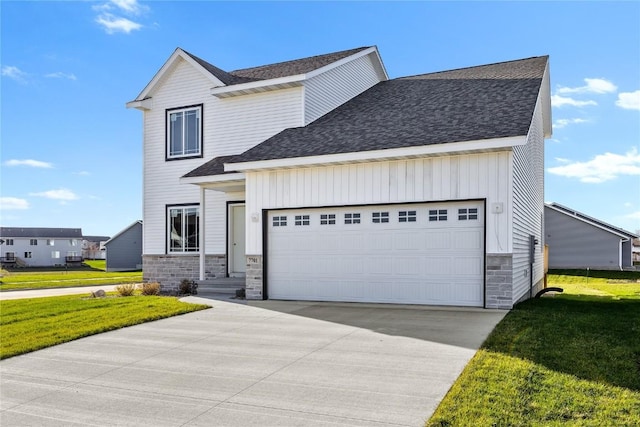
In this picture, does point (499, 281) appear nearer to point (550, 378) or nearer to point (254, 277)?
point (550, 378)

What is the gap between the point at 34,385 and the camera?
6.36 meters

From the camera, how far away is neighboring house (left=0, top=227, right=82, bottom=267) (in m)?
67.5

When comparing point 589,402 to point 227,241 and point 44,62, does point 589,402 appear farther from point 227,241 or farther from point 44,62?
point 44,62

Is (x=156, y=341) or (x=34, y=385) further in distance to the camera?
(x=156, y=341)

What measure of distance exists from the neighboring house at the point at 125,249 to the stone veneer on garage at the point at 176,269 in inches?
1273

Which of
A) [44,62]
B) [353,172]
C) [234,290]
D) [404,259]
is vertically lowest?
[234,290]

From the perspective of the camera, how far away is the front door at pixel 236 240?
17172 mm

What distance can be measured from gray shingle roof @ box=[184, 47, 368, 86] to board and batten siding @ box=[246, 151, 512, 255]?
17.2 ft

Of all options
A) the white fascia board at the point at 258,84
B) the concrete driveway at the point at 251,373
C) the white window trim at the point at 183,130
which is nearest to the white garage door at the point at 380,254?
the concrete driveway at the point at 251,373

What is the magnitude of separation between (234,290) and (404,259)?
5883 millimetres

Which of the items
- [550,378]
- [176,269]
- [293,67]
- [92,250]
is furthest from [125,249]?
[550,378]

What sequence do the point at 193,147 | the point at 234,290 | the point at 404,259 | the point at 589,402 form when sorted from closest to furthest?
the point at 589,402
the point at 404,259
the point at 234,290
the point at 193,147

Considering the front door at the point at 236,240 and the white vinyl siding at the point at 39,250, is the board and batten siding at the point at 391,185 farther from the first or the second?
the white vinyl siding at the point at 39,250

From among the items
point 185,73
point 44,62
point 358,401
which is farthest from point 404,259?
point 44,62
